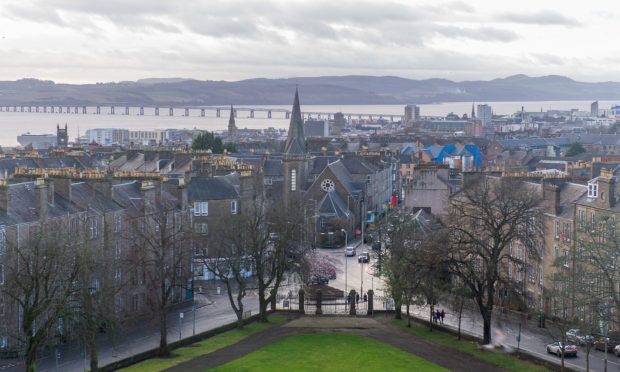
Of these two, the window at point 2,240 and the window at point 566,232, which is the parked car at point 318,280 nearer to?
the window at point 566,232

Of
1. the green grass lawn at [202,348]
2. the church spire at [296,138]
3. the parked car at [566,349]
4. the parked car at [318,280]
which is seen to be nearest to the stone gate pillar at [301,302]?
the green grass lawn at [202,348]

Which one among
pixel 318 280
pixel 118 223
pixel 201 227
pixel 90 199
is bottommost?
pixel 318 280

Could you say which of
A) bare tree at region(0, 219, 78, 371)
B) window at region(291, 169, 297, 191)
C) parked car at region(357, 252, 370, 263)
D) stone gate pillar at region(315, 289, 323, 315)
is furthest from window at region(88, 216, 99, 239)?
window at region(291, 169, 297, 191)

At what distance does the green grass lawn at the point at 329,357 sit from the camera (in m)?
42.1

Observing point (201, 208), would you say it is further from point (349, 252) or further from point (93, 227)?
point (93, 227)

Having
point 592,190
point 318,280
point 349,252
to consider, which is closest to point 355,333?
point 592,190

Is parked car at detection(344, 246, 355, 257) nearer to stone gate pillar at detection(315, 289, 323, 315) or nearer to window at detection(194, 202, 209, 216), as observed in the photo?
window at detection(194, 202, 209, 216)

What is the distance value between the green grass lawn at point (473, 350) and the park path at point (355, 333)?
459mm

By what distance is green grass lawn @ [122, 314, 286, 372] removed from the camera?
4281 centimetres

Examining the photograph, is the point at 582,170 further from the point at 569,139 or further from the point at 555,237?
the point at 569,139

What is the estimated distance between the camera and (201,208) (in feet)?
225

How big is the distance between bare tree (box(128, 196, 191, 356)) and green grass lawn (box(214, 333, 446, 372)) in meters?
4.71

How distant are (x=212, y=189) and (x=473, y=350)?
94.5ft

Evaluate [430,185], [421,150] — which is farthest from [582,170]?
[421,150]
